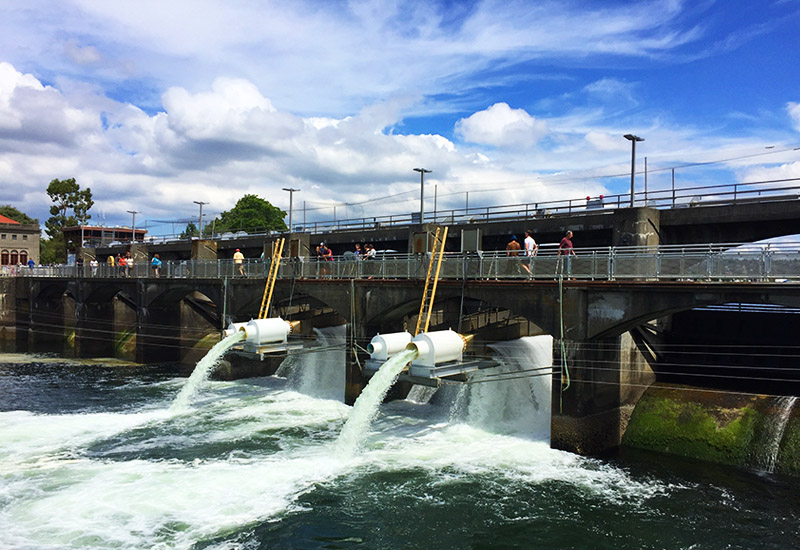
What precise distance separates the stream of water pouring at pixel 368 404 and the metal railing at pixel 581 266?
225 inches

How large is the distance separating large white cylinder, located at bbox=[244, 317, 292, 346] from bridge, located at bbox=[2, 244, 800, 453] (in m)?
3.60

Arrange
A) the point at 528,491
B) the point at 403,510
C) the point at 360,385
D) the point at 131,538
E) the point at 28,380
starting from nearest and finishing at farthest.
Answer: the point at 131,538, the point at 403,510, the point at 528,491, the point at 360,385, the point at 28,380

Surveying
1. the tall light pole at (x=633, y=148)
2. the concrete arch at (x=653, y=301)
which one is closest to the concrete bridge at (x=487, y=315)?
the concrete arch at (x=653, y=301)

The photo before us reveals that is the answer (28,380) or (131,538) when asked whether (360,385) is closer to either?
(131,538)

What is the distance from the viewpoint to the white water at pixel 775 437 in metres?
19.8

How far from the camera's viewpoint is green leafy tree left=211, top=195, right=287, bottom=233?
109 meters

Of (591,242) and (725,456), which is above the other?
(591,242)

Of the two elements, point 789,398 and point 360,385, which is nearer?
point 789,398

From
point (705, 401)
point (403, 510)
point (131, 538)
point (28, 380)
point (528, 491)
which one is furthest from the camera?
point (28, 380)

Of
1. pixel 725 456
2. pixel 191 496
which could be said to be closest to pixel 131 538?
pixel 191 496

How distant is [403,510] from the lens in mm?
17375

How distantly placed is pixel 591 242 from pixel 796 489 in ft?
58.3

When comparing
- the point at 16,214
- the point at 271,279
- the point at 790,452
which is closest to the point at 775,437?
the point at 790,452

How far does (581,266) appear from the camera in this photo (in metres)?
22.3
